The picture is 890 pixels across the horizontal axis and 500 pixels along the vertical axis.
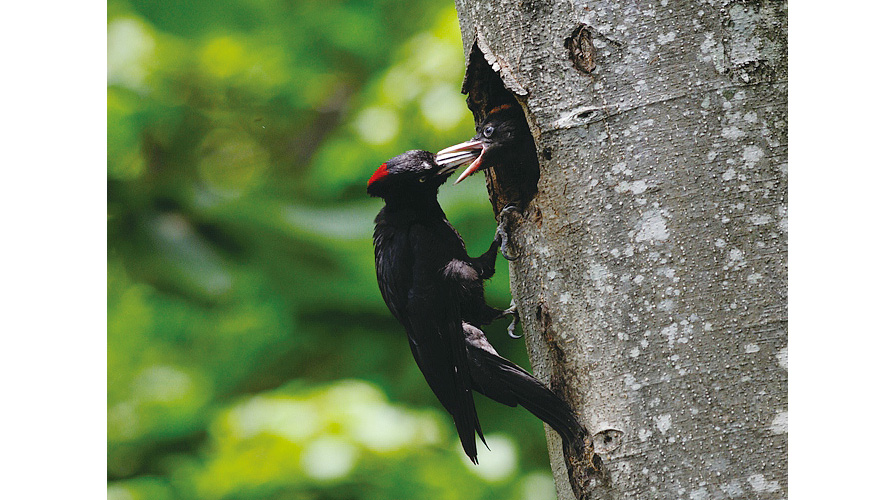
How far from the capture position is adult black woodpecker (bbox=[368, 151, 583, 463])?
1632mm

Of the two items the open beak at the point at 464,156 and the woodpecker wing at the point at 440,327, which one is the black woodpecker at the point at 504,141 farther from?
the woodpecker wing at the point at 440,327

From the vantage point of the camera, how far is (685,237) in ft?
4.21

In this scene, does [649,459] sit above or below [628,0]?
below

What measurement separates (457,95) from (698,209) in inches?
63.7

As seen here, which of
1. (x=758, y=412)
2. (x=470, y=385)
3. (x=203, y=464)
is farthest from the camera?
(x=203, y=464)

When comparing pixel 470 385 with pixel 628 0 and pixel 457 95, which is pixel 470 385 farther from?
pixel 457 95

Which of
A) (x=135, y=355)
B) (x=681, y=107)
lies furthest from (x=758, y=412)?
(x=135, y=355)

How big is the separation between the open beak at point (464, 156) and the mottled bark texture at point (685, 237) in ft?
1.04

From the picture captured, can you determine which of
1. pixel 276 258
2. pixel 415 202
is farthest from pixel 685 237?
pixel 276 258

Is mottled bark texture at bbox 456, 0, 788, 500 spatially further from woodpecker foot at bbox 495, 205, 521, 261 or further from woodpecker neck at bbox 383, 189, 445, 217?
woodpecker neck at bbox 383, 189, 445, 217

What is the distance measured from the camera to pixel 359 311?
→ 276 cm

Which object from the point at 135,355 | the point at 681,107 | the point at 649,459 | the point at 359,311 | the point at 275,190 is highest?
the point at 275,190

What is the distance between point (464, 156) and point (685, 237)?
2.00ft

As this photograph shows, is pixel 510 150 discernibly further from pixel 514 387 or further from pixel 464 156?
pixel 514 387
